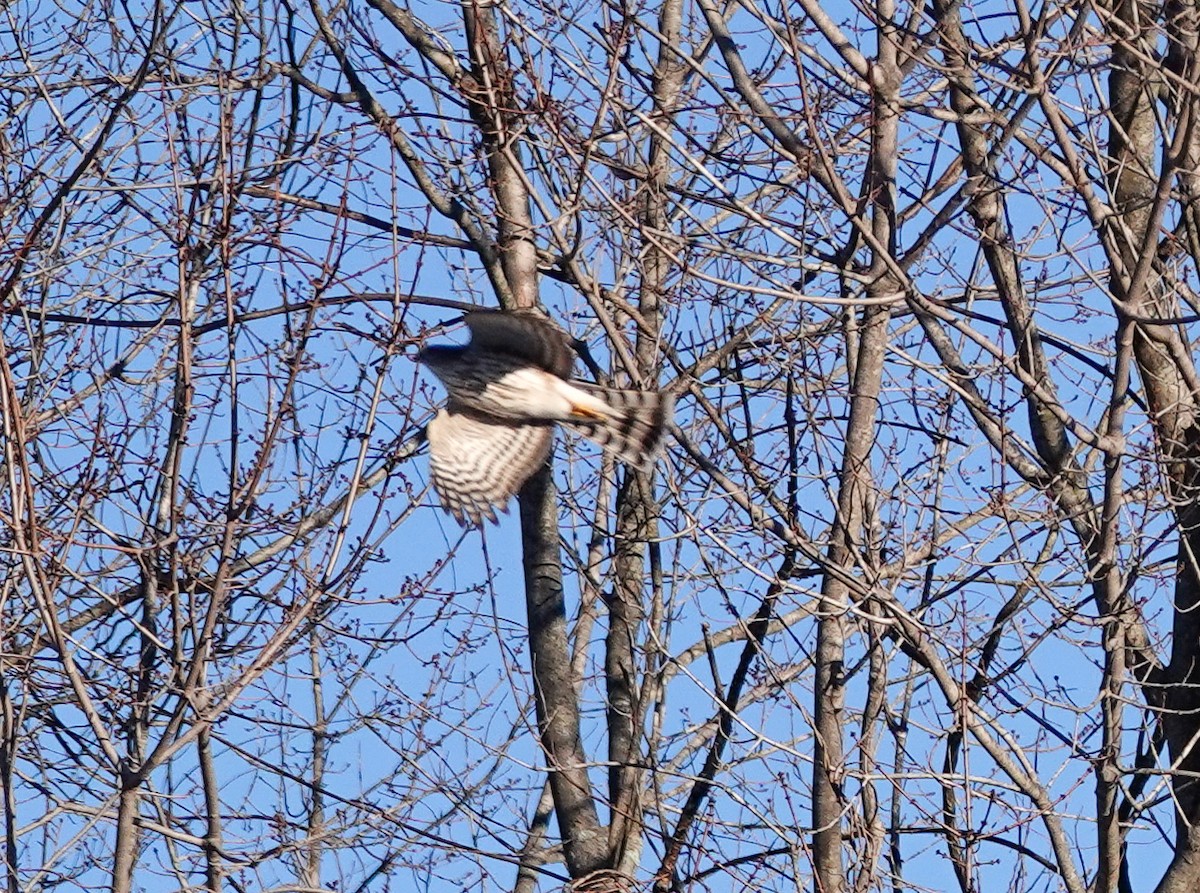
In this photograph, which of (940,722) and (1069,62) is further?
(940,722)

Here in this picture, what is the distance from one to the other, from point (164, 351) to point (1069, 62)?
11.9 feet

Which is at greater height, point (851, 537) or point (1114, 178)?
point (1114, 178)

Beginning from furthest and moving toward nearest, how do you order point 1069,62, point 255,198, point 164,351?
point 255,198 < point 164,351 < point 1069,62

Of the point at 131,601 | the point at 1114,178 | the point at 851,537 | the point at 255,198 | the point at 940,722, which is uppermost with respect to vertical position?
the point at 255,198

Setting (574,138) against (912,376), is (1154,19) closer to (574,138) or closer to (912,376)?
(912,376)

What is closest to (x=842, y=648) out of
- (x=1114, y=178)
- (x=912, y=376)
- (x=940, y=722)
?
(x=940, y=722)

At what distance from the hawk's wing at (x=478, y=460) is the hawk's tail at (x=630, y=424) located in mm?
242

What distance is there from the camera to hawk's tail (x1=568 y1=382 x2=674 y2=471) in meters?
6.88

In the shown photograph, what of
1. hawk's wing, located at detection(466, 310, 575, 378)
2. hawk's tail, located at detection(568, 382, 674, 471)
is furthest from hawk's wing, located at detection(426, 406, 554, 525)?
hawk's wing, located at detection(466, 310, 575, 378)

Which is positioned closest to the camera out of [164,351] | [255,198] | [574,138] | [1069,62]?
[1069,62]

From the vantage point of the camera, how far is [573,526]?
25.8 feet

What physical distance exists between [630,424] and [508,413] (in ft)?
1.64

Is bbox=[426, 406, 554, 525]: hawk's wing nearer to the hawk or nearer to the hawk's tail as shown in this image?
the hawk

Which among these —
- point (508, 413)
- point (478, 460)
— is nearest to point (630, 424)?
point (508, 413)
